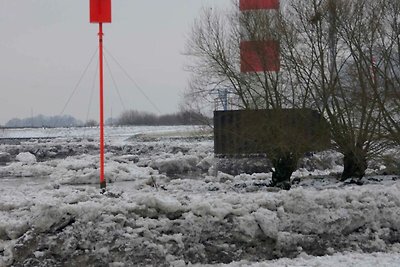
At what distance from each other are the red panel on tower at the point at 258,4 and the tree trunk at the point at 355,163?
13.0 ft

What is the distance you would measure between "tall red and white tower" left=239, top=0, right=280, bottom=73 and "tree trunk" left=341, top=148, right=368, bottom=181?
103 inches

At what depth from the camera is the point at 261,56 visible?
13227mm

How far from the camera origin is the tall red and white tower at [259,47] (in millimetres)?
13203

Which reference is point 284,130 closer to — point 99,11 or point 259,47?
point 259,47

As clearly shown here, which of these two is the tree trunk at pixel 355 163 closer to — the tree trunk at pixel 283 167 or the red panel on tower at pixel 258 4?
the tree trunk at pixel 283 167

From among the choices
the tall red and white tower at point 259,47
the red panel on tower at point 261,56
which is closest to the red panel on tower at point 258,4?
the tall red and white tower at point 259,47

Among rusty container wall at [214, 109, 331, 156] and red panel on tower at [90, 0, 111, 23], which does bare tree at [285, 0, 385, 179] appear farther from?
red panel on tower at [90, 0, 111, 23]

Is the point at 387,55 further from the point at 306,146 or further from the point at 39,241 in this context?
the point at 39,241

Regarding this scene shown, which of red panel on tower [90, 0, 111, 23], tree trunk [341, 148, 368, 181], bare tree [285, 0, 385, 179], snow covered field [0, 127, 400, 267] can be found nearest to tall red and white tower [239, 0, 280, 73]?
bare tree [285, 0, 385, 179]

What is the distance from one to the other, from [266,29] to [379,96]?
305 centimetres

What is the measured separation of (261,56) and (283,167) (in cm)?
269

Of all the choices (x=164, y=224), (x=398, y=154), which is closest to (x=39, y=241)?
(x=164, y=224)

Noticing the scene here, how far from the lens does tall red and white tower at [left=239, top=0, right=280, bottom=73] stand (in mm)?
13203

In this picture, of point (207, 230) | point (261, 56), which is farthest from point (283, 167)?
point (207, 230)
